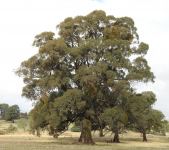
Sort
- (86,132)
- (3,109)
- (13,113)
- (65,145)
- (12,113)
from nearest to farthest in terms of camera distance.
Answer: (65,145) < (86,132) < (12,113) < (13,113) < (3,109)

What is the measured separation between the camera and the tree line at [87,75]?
55.3m

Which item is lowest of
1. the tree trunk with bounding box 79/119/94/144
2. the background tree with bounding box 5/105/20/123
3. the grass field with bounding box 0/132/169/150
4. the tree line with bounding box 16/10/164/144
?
the grass field with bounding box 0/132/169/150

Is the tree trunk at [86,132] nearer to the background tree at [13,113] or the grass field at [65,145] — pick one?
the grass field at [65,145]

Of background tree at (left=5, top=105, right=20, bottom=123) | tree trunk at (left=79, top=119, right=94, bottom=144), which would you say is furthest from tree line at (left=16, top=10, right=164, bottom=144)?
background tree at (left=5, top=105, right=20, bottom=123)

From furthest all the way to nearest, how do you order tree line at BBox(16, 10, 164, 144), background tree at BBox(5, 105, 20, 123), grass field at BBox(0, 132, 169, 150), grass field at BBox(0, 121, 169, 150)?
background tree at BBox(5, 105, 20, 123) < tree line at BBox(16, 10, 164, 144) < grass field at BBox(0, 121, 169, 150) < grass field at BBox(0, 132, 169, 150)

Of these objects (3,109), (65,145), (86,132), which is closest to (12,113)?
(3,109)

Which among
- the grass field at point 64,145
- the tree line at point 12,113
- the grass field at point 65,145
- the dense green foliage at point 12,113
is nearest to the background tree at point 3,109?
the tree line at point 12,113

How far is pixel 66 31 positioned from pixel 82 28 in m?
1.94

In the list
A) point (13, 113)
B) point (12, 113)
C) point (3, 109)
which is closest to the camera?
point (12, 113)

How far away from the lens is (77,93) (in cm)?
5481

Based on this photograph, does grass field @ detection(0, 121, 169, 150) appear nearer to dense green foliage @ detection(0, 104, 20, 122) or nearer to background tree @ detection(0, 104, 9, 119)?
dense green foliage @ detection(0, 104, 20, 122)

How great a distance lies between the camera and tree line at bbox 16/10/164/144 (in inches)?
2176

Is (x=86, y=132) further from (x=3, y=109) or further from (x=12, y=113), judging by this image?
(x=3, y=109)

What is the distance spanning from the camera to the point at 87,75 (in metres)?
54.6
